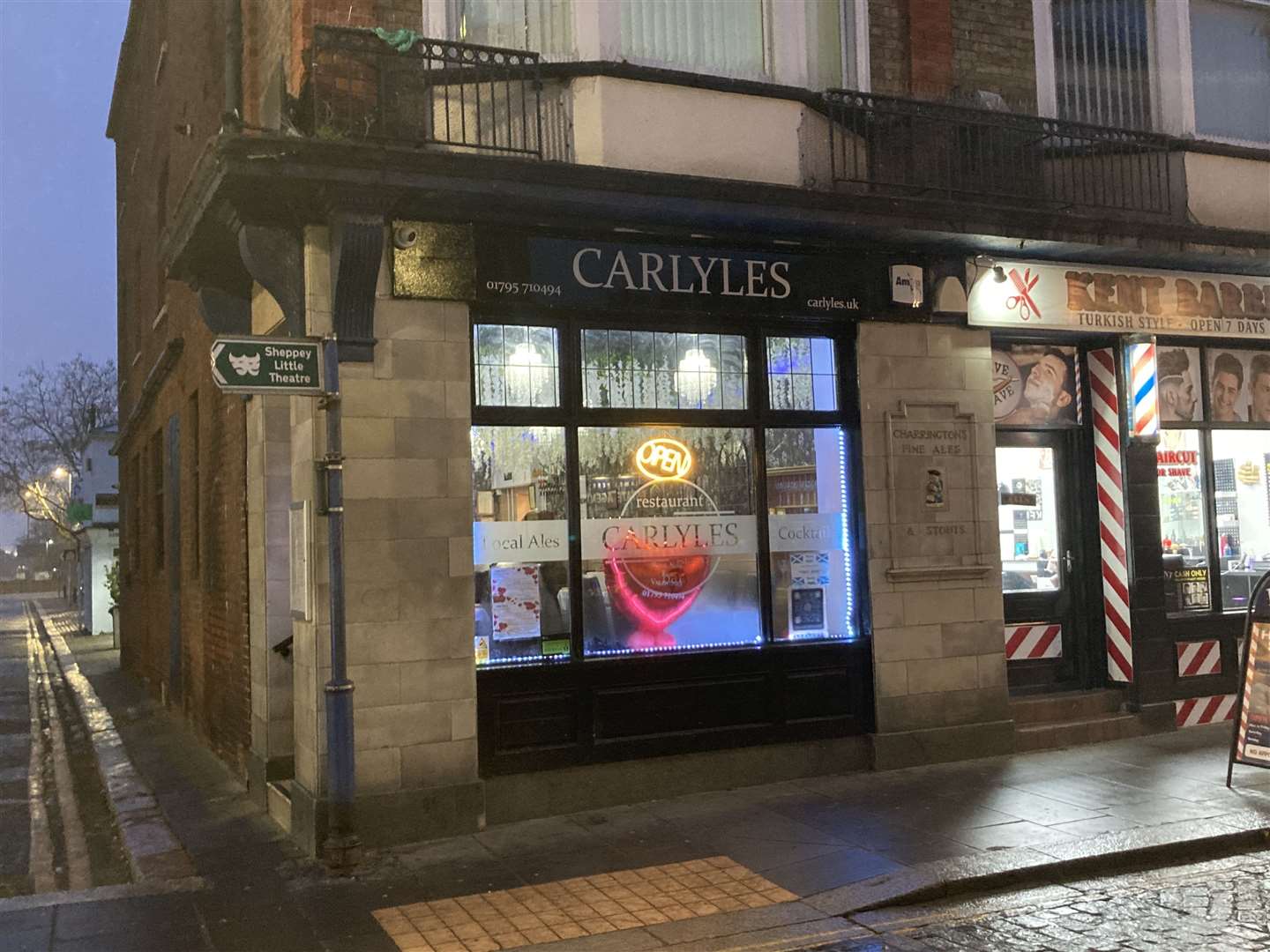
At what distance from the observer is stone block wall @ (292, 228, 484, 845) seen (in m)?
7.07

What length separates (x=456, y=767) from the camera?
731 centimetres

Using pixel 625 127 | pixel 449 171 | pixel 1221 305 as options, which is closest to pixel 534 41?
pixel 625 127

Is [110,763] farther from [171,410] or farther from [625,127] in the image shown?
[625,127]

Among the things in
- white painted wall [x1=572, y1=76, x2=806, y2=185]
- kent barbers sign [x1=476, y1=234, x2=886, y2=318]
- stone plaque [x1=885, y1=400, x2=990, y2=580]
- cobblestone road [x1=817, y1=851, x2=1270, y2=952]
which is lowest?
cobblestone road [x1=817, y1=851, x2=1270, y2=952]

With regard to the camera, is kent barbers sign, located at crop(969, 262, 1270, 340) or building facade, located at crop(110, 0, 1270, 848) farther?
kent barbers sign, located at crop(969, 262, 1270, 340)

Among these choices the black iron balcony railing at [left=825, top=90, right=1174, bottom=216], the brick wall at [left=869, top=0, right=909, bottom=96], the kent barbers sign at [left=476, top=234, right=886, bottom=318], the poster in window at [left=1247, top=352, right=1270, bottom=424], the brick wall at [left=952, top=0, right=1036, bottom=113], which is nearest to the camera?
the kent barbers sign at [left=476, top=234, right=886, bottom=318]

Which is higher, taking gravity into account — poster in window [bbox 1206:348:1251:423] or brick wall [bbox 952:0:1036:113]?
brick wall [bbox 952:0:1036:113]

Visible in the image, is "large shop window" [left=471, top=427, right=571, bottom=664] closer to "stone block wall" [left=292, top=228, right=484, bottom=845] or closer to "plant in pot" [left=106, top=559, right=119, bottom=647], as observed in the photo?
"stone block wall" [left=292, top=228, right=484, bottom=845]

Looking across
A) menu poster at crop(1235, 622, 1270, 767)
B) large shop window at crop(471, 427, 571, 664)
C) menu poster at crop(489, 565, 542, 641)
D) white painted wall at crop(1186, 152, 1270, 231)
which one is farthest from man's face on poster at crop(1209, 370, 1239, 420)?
menu poster at crop(489, 565, 542, 641)

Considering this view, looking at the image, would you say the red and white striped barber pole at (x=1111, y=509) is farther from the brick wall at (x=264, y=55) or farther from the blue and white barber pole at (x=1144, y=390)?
the brick wall at (x=264, y=55)

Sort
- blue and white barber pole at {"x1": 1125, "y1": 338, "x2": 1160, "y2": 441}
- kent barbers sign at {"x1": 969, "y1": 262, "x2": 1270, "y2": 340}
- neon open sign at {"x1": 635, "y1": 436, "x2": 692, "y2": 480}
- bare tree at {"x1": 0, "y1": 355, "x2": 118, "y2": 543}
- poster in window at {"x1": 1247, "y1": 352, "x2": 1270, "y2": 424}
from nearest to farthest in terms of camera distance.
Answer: neon open sign at {"x1": 635, "y1": 436, "x2": 692, "y2": 480}, kent barbers sign at {"x1": 969, "y1": 262, "x2": 1270, "y2": 340}, blue and white barber pole at {"x1": 1125, "y1": 338, "x2": 1160, "y2": 441}, poster in window at {"x1": 1247, "y1": 352, "x2": 1270, "y2": 424}, bare tree at {"x1": 0, "y1": 355, "x2": 118, "y2": 543}

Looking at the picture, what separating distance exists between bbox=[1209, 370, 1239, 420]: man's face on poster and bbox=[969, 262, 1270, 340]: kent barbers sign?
0.43 meters

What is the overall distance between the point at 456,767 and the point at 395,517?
1.70 metres

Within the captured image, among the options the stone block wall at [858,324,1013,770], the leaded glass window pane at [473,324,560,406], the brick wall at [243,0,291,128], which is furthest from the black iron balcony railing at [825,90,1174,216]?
the brick wall at [243,0,291,128]
